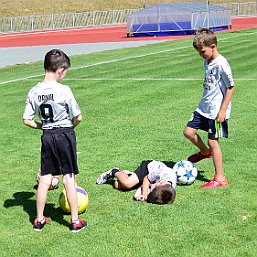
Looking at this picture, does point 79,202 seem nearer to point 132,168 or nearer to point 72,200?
point 72,200

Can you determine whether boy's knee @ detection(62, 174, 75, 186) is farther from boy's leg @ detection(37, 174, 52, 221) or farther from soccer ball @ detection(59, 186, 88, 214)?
soccer ball @ detection(59, 186, 88, 214)

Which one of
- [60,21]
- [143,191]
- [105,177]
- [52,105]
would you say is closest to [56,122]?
[52,105]

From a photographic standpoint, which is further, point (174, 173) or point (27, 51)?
point (27, 51)

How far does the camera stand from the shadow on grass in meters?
6.43

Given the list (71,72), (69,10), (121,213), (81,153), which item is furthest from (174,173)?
(69,10)

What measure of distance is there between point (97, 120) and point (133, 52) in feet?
49.2

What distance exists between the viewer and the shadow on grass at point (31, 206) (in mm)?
6430

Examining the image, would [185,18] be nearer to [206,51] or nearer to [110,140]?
[110,140]

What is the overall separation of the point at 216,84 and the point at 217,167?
3.09 ft

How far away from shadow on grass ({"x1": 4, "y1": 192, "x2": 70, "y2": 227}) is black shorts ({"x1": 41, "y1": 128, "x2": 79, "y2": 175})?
2.03ft

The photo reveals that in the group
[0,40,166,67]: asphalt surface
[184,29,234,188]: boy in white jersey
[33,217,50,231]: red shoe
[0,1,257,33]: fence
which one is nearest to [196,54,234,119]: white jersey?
[184,29,234,188]: boy in white jersey

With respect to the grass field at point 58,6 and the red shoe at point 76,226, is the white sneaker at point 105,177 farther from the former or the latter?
the grass field at point 58,6

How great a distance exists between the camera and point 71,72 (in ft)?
65.3

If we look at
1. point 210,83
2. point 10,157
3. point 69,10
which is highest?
point 210,83
